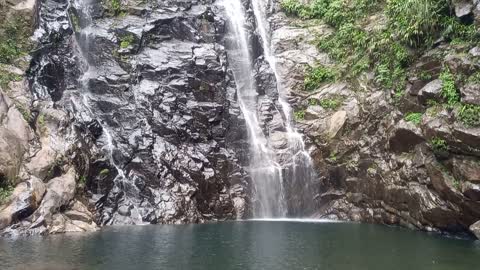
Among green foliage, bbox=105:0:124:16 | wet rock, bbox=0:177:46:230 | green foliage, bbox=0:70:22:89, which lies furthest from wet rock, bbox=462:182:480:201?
green foliage, bbox=105:0:124:16

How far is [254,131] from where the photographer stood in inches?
1224

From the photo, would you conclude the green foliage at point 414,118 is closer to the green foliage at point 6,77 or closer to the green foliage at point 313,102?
the green foliage at point 313,102

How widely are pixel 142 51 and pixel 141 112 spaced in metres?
5.30

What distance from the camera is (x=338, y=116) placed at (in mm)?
28891

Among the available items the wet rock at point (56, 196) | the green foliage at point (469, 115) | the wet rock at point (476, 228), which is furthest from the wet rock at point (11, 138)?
the wet rock at point (476, 228)

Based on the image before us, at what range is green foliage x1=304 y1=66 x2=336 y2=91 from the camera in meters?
31.6

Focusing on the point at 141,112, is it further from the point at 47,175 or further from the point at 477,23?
the point at 477,23

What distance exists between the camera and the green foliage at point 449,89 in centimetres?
2123

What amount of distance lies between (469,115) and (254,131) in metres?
14.6

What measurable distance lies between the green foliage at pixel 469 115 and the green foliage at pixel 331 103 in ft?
32.8

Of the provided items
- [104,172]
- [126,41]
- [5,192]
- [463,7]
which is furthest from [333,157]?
[5,192]

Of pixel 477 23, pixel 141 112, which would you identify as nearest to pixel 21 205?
pixel 141 112

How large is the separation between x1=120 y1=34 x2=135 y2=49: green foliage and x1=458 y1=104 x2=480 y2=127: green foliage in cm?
2205

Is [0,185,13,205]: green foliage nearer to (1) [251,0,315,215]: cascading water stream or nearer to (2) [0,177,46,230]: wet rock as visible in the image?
(2) [0,177,46,230]: wet rock
